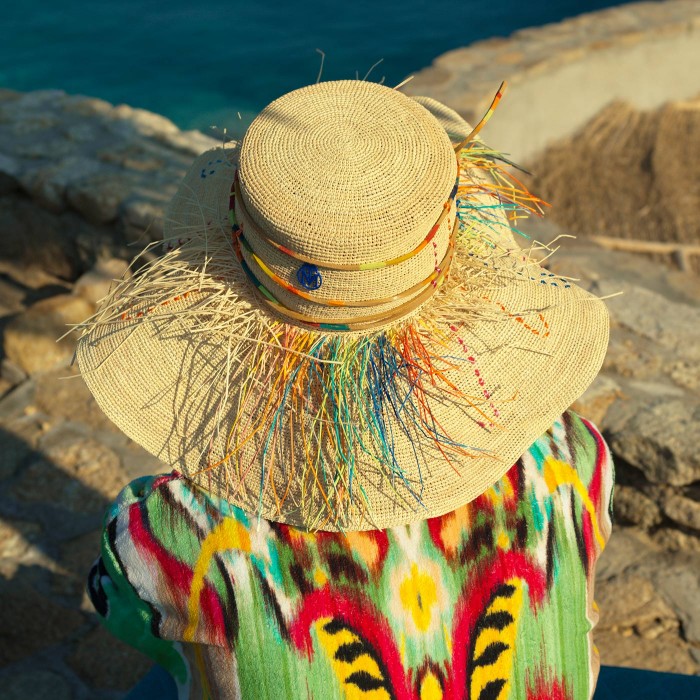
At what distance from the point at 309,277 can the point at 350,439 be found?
23 cm

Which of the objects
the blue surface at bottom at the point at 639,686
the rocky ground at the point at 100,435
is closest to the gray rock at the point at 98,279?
the rocky ground at the point at 100,435

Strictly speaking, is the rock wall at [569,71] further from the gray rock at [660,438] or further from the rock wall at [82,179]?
the gray rock at [660,438]

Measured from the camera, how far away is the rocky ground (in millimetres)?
2350

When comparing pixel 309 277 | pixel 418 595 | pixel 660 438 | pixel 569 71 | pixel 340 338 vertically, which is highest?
pixel 309 277

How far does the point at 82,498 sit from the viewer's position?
276 cm

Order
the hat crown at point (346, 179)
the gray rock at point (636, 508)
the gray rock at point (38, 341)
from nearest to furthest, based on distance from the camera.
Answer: the hat crown at point (346, 179)
the gray rock at point (636, 508)
the gray rock at point (38, 341)

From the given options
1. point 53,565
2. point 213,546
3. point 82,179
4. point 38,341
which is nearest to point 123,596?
point 213,546

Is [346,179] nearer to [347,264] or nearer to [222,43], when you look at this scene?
[347,264]

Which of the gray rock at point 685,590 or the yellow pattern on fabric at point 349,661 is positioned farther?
the gray rock at point 685,590

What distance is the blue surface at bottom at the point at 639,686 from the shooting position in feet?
5.70

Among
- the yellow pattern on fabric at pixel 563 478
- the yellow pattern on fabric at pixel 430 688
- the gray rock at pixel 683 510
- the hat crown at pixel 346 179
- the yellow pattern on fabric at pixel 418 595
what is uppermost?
the hat crown at pixel 346 179

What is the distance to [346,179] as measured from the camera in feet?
3.82

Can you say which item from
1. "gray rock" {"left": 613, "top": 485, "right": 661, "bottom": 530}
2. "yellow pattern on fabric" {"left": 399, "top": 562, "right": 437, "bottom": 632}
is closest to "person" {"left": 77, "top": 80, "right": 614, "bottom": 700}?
"yellow pattern on fabric" {"left": 399, "top": 562, "right": 437, "bottom": 632}

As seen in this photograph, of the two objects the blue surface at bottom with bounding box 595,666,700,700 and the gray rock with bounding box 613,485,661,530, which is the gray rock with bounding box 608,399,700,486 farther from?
the blue surface at bottom with bounding box 595,666,700,700
